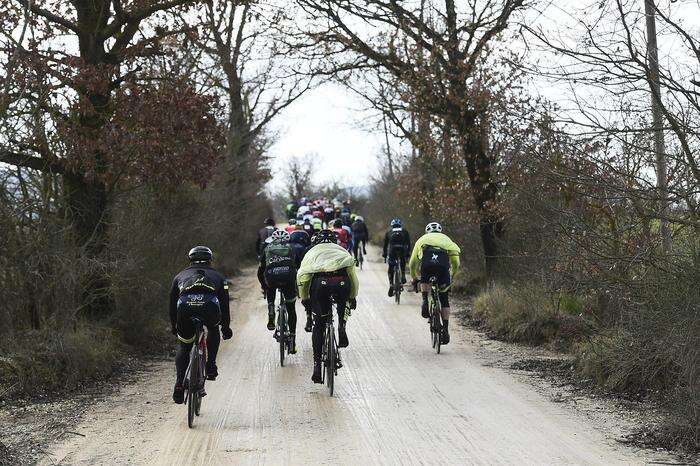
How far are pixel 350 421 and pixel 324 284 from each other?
7.80 feet

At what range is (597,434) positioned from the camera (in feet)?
31.2

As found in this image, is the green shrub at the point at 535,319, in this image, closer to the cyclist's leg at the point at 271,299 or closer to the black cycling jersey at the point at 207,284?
the cyclist's leg at the point at 271,299

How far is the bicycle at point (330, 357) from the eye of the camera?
11.6 metres

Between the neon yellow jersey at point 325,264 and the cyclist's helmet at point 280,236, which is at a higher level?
the cyclist's helmet at point 280,236

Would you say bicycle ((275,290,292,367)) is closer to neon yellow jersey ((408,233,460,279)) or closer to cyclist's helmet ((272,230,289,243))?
cyclist's helmet ((272,230,289,243))

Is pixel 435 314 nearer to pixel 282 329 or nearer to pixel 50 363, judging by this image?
pixel 282 329

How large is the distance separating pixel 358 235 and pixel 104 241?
17.7 meters

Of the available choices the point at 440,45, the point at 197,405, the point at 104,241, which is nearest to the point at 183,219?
the point at 104,241

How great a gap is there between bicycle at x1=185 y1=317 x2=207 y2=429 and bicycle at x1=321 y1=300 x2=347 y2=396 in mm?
1774

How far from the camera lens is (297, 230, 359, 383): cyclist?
12016 mm

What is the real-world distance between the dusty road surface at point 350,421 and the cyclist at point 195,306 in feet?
1.90

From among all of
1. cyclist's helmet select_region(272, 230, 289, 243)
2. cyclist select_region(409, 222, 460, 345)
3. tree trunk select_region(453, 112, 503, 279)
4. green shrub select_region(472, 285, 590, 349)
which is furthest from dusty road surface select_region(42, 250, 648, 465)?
tree trunk select_region(453, 112, 503, 279)

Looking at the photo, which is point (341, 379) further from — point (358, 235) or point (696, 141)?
point (358, 235)

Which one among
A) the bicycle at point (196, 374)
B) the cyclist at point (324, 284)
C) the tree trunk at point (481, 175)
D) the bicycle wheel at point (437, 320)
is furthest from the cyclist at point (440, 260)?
the tree trunk at point (481, 175)
